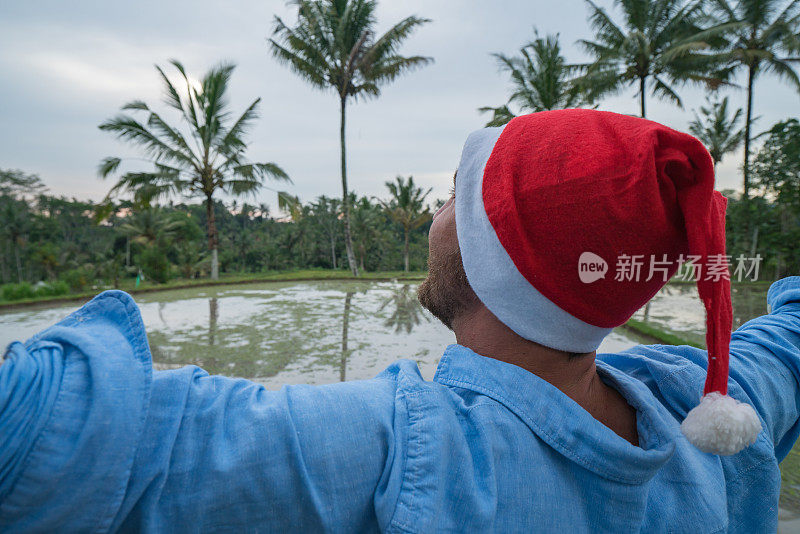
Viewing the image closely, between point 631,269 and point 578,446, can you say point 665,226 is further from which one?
point 578,446

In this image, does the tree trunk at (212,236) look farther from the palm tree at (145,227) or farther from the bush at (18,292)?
the palm tree at (145,227)

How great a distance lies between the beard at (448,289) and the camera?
0.70 m

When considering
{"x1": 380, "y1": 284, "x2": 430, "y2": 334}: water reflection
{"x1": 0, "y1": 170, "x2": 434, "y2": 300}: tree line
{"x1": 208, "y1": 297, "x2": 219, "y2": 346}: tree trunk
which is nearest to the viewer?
{"x1": 208, "y1": 297, "x2": 219, "y2": 346}: tree trunk

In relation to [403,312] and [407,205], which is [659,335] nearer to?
[403,312]

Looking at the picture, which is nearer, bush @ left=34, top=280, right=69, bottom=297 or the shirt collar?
the shirt collar

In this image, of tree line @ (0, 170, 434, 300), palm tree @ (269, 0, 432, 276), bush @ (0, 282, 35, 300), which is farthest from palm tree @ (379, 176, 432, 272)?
bush @ (0, 282, 35, 300)

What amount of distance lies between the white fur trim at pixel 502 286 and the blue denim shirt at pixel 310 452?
2.9 inches

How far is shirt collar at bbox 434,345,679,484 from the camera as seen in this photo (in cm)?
55

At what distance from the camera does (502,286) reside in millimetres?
625

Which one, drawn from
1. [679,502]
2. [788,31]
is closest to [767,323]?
[679,502]

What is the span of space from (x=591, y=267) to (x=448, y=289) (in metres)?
0.23

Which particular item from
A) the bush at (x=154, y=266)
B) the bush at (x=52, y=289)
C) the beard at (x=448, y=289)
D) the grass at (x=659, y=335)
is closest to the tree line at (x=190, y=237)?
the bush at (x=154, y=266)

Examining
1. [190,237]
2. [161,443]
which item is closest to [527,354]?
[161,443]

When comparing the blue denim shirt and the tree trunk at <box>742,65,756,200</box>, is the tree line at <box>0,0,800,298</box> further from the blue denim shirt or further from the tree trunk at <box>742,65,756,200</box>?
the blue denim shirt
